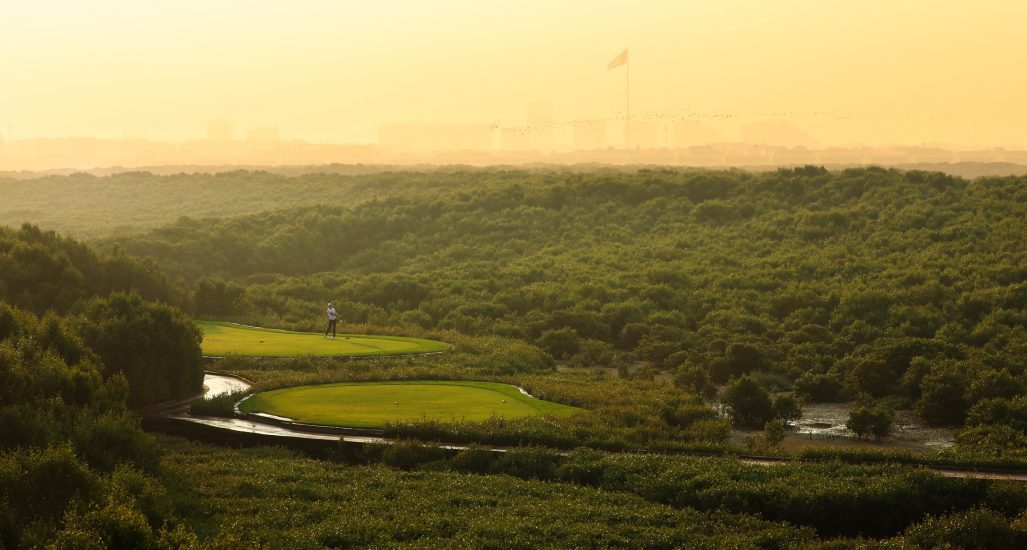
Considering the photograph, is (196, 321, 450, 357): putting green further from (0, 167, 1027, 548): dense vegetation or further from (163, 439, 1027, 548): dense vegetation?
(163, 439, 1027, 548): dense vegetation

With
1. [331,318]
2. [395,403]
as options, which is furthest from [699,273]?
[395,403]

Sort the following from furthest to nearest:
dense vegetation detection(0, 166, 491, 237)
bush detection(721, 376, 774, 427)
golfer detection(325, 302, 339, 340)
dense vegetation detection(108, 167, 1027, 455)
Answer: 1. dense vegetation detection(0, 166, 491, 237)
2. dense vegetation detection(108, 167, 1027, 455)
3. golfer detection(325, 302, 339, 340)
4. bush detection(721, 376, 774, 427)

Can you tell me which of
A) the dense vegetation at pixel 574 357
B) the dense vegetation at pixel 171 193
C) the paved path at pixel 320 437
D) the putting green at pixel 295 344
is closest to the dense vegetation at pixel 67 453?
the dense vegetation at pixel 574 357

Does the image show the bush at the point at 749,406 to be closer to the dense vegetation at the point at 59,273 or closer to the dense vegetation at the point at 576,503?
the dense vegetation at the point at 576,503

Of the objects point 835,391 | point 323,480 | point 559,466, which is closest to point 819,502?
point 559,466

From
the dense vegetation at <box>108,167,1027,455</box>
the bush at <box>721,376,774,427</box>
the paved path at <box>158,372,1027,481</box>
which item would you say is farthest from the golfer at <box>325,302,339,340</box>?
the bush at <box>721,376,774,427</box>

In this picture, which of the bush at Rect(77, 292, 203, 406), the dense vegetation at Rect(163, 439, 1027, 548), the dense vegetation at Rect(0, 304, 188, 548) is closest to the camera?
the dense vegetation at Rect(0, 304, 188, 548)

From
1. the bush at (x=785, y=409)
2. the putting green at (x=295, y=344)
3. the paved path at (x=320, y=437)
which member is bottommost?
the bush at (x=785, y=409)
